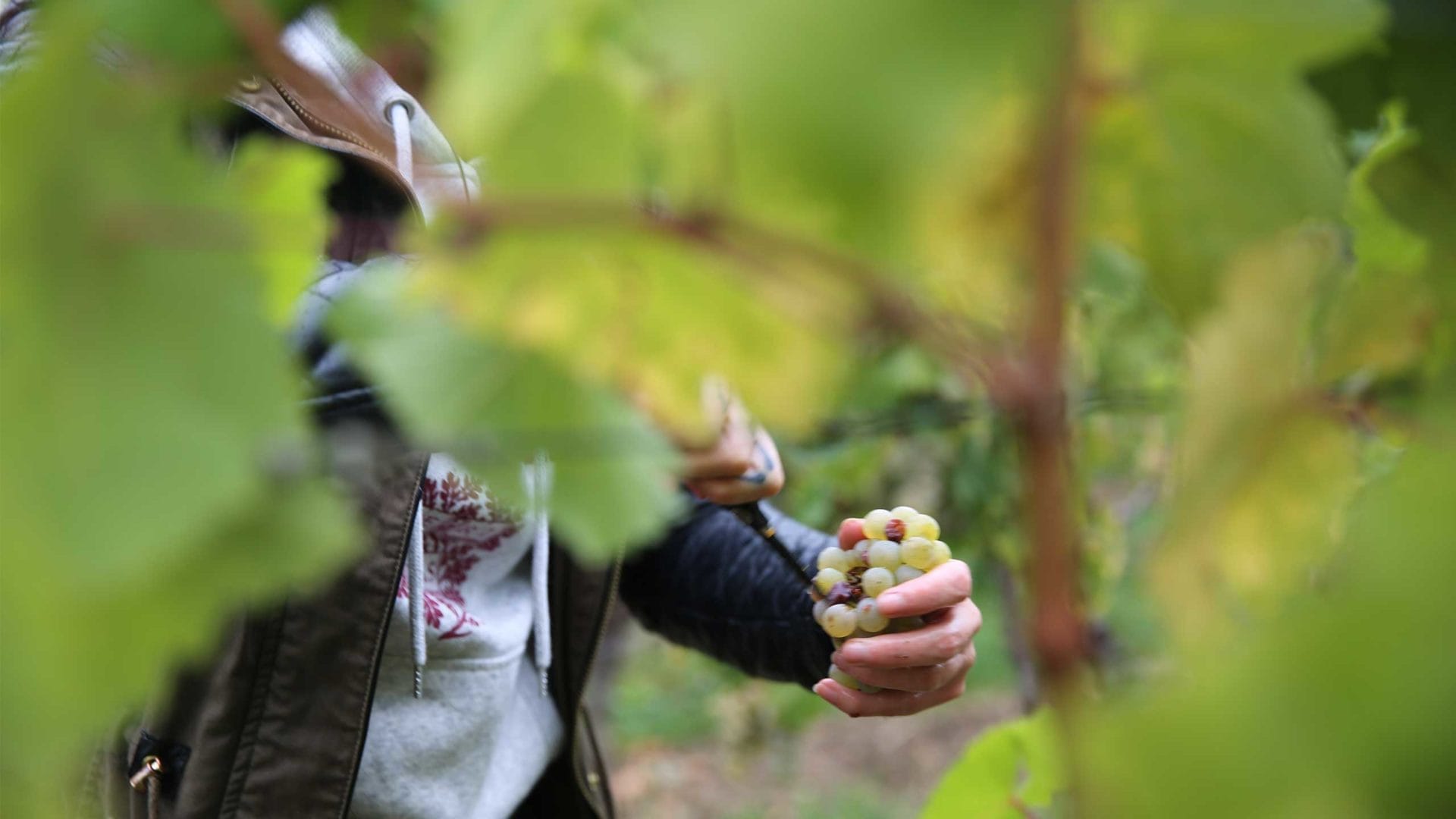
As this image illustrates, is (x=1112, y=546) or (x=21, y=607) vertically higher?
(x=21, y=607)

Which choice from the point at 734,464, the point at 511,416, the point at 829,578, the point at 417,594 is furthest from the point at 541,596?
the point at 511,416

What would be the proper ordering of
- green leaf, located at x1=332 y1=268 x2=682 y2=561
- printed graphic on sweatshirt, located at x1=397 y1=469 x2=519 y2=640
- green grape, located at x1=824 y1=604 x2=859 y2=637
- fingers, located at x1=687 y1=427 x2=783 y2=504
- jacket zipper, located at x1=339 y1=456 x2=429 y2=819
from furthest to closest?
printed graphic on sweatshirt, located at x1=397 y1=469 x2=519 y2=640, jacket zipper, located at x1=339 y1=456 x2=429 y2=819, green grape, located at x1=824 y1=604 x2=859 y2=637, fingers, located at x1=687 y1=427 x2=783 y2=504, green leaf, located at x1=332 y1=268 x2=682 y2=561

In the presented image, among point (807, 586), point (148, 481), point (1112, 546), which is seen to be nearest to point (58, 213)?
point (148, 481)

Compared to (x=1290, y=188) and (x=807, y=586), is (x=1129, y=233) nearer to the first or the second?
(x=1290, y=188)

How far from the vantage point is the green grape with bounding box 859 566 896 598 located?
23.9 inches

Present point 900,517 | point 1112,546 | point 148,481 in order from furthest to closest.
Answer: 1. point 1112,546
2. point 900,517
3. point 148,481

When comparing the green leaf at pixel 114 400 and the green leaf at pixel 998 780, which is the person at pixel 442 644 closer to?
the green leaf at pixel 998 780

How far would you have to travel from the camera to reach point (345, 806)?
80cm

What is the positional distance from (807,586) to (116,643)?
25.7 inches

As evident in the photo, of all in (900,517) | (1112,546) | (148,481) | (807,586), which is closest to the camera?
(148,481)

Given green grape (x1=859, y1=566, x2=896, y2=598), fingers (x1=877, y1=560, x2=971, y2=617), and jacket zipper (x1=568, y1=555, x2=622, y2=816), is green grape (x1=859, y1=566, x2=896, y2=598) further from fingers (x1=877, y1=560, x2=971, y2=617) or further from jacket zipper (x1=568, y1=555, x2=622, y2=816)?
jacket zipper (x1=568, y1=555, x2=622, y2=816)

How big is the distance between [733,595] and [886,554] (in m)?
0.38

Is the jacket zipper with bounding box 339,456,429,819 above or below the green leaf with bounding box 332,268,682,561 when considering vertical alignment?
below

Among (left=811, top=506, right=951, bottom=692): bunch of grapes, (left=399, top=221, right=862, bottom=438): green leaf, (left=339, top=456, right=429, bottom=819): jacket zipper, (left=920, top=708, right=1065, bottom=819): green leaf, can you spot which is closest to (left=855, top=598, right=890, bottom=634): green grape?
(left=811, top=506, right=951, bottom=692): bunch of grapes
